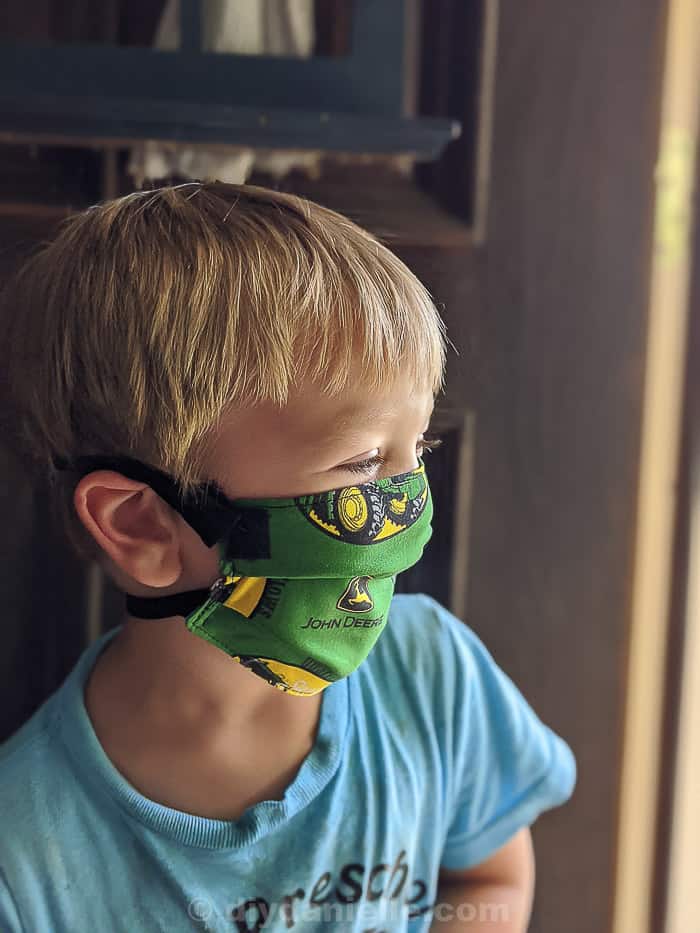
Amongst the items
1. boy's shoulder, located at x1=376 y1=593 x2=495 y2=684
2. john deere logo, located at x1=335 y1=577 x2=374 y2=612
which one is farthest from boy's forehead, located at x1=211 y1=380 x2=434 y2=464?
boy's shoulder, located at x1=376 y1=593 x2=495 y2=684

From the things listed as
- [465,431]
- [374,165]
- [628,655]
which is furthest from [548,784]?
[374,165]

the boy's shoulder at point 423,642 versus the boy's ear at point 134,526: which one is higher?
the boy's ear at point 134,526

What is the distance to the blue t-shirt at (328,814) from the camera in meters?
0.72

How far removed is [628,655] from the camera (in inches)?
38.5

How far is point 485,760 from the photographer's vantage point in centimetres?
85

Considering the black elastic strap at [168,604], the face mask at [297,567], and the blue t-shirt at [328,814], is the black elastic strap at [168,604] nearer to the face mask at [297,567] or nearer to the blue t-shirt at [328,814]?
the face mask at [297,567]

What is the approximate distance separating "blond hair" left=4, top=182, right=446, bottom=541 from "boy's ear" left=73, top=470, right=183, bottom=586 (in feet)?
0.10

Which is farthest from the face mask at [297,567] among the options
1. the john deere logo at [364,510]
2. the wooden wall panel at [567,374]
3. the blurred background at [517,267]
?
the wooden wall panel at [567,374]

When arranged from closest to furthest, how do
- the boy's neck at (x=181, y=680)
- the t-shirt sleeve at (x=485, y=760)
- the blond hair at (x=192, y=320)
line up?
the blond hair at (x=192, y=320), the boy's neck at (x=181, y=680), the t-shirt sleeve at (x=485, y=760)

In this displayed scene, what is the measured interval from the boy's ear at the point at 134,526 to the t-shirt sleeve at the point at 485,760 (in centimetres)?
30

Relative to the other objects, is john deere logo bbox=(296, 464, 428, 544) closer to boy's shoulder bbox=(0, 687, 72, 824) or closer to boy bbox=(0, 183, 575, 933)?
boy bbox=(0, 183, 575, 933)

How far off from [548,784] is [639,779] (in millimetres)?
200

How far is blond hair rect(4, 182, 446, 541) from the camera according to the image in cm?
63

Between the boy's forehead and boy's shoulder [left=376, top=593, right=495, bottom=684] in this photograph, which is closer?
the boy's forehead
